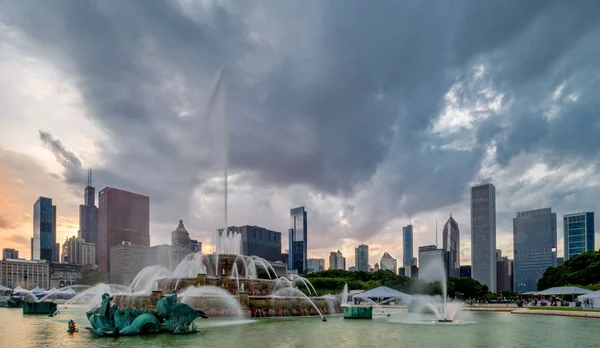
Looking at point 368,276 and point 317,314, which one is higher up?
point 317,314

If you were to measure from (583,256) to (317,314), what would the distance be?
84.4 m

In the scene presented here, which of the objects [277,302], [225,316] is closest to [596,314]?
[277,302]

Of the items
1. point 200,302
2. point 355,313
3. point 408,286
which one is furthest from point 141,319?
point 408,286

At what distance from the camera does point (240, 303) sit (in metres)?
34.5

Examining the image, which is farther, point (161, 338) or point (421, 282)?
point (421, 282)

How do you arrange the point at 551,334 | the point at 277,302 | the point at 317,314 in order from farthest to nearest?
the point at 317,314, the point at 277,302, the point at 551,334

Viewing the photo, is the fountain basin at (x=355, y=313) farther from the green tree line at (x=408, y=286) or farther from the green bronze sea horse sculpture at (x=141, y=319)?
the green tree line at (x=408, y=286)

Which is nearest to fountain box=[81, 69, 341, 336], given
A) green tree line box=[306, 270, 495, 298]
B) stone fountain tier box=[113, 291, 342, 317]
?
stone fountain tier box=[113, 291, 342, 317]

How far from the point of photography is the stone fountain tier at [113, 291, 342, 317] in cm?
3355

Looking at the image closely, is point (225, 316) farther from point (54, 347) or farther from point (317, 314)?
point (54, 347)

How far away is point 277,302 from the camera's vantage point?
3650 centimetres

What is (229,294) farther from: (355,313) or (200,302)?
(355,313)

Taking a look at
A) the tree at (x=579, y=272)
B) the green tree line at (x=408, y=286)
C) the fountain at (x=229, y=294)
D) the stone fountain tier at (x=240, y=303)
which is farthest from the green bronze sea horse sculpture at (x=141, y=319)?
the tree at (x=579, y=272)

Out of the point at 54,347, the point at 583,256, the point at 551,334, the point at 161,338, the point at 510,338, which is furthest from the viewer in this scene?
the point at 583,256
